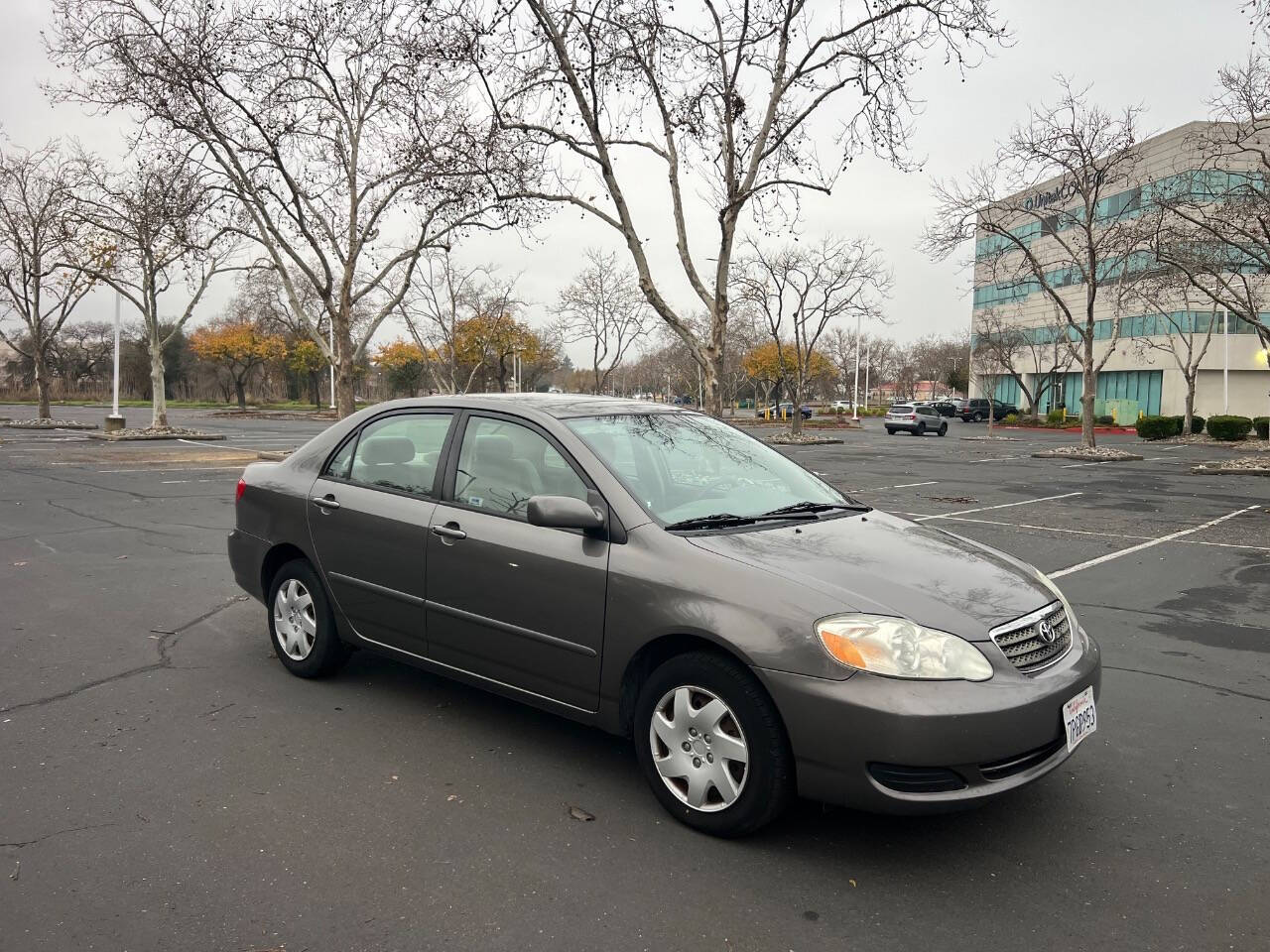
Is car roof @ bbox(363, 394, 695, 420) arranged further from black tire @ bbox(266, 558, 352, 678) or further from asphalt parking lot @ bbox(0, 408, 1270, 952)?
asphalt parking lot @ bbox(0, 408, 1270, 952)

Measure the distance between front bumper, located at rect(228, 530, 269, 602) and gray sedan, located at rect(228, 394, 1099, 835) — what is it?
0.23 m

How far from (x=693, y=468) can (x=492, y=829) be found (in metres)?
1.77

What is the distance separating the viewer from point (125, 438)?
27.6m

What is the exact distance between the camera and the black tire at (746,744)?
3.00 metres

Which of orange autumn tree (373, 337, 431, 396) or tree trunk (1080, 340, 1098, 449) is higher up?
orange autumn tree (373, 337, 431, 396)

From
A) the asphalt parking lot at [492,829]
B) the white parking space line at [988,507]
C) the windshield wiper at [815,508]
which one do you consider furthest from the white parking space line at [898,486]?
the windshield wiper at [815,508]

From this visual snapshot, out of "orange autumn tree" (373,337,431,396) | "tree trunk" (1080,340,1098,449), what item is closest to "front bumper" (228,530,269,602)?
"tree trunk" (1080,340,1098,449)

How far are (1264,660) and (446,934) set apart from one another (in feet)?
17.2

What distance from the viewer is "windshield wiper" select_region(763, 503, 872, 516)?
392cm

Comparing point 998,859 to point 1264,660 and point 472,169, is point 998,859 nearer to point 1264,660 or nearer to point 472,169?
point 1264,660

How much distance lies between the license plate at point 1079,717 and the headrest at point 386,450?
10.1ft

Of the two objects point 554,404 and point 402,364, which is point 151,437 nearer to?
point 554,404

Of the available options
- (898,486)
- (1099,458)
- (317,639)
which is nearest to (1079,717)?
(317,639)

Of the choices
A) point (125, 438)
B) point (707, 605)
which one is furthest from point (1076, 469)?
point (125, 438)
